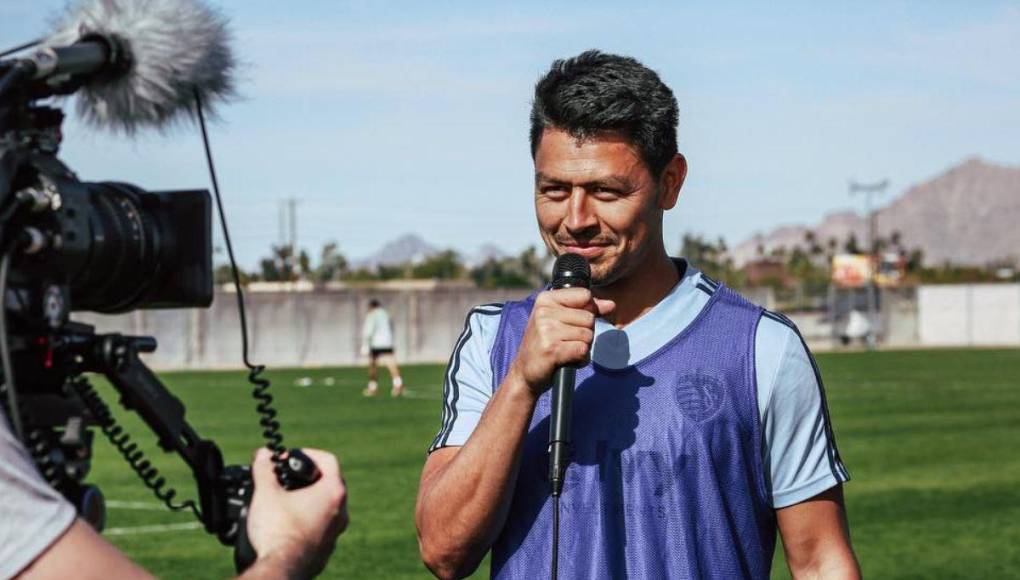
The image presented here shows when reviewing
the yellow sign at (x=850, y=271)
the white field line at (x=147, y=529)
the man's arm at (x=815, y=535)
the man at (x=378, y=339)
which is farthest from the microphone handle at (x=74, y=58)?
the yellow sign at (x=850, y=271)

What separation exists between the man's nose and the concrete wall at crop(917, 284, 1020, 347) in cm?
7002

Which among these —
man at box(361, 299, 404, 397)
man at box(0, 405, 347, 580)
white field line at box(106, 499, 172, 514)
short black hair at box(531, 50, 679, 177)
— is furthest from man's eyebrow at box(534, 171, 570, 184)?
man at box(361, 299, 404, 397)

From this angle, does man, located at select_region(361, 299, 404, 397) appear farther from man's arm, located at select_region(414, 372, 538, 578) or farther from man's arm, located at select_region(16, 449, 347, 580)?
man's arm, located at select_region(16, 449, 347, 580)

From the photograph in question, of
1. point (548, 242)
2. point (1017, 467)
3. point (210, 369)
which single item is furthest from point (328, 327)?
point (548, 242)

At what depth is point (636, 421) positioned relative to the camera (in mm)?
3426

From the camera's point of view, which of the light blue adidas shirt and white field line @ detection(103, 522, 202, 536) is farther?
white field line @ detection(103, 522, 202, 536)

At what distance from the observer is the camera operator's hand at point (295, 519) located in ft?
7.71

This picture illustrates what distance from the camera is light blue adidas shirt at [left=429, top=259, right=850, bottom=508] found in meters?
3.49

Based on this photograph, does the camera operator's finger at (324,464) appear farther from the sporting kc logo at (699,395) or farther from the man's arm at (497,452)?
the sporting kc logo at (699,395)

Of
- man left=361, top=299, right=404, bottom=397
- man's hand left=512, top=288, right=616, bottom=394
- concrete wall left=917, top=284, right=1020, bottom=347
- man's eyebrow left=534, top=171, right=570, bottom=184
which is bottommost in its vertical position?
concrete wall left=917, top=284, right=1020, bottom=347

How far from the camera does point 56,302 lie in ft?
7.79

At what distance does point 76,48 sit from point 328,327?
4778cm

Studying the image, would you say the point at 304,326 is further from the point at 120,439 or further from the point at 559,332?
the point at 120,439

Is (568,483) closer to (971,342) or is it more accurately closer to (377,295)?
(377,295)
